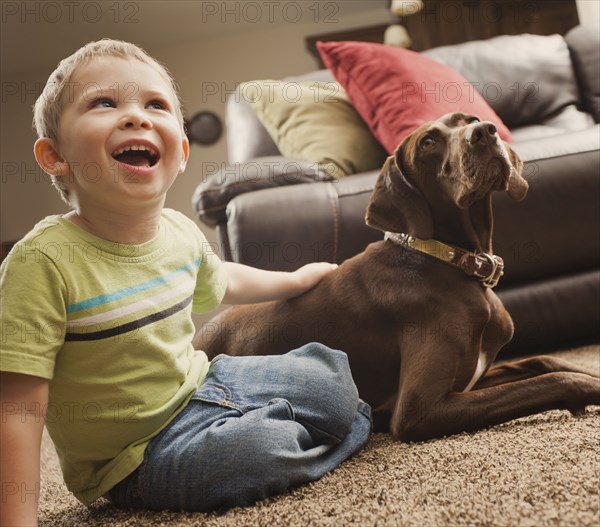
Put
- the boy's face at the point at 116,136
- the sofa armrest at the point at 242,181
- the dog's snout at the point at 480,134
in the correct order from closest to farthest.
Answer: the boy's face at the point at 116,136, the dog's snout at the point at 480,134, the sofa armrest at the point at 242,181

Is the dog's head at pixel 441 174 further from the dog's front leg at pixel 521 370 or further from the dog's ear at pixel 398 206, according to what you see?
the dog's front leg at pixel 521 370

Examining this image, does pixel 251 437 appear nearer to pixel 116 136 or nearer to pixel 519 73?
pixel 116 136

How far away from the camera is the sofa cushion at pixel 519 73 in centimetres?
312

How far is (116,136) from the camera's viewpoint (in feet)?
3.63

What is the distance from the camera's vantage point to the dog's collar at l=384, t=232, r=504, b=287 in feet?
4.72

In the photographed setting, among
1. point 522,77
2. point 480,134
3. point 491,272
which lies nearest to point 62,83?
point 480,134

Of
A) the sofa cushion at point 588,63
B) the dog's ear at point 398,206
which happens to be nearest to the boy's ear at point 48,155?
the dog's ear at point 398,206

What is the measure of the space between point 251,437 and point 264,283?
533 mm

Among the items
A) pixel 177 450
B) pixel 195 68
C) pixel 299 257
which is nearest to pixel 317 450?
pixel 177 450

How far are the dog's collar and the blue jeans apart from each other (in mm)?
351

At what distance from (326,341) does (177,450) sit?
54cm

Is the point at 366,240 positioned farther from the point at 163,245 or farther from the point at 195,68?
the point at 195,68

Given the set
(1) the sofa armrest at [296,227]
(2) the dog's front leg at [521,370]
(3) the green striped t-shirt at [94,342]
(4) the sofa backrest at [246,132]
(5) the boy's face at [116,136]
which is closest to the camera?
(3) the green striped t-shirt at [94,342]

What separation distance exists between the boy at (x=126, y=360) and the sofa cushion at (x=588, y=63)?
255 cm
